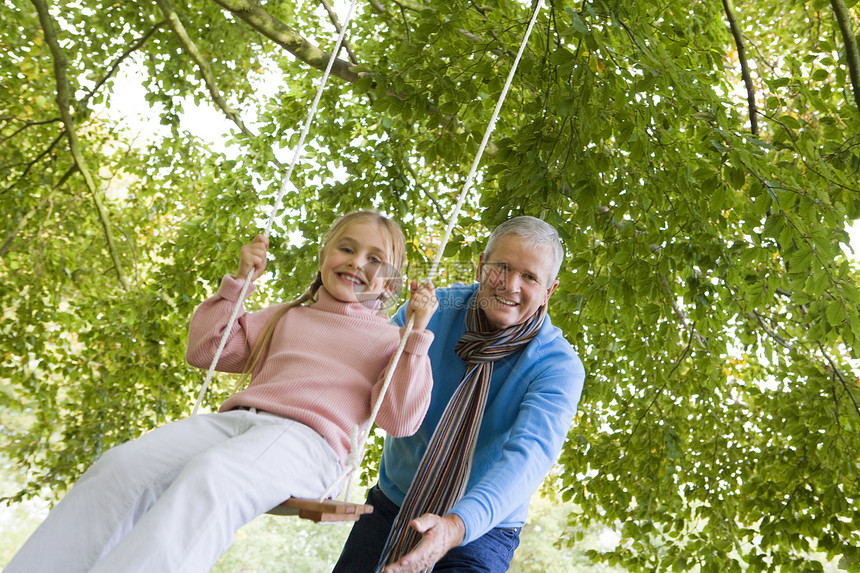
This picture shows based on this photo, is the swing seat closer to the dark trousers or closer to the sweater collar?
the dark trousers

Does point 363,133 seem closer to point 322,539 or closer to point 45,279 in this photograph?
point 45,279

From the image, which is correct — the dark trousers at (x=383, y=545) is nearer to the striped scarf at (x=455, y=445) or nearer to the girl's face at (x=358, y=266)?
the striped scarf at (x=455, y=445)

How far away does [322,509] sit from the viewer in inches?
58.0

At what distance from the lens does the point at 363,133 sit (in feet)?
15.0

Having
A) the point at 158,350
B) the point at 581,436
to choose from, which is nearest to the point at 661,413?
the point at 581,436

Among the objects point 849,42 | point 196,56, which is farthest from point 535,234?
point 196,56

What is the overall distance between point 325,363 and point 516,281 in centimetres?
50

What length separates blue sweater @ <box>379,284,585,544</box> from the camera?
5.34ft

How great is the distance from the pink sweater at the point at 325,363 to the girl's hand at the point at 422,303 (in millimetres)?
28

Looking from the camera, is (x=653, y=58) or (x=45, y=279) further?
(x=45, y=279)

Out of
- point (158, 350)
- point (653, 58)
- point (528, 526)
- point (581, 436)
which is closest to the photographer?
point (653, 58)

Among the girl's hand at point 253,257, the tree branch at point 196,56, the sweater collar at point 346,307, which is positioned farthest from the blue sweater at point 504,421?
the tree branch at point 196,56

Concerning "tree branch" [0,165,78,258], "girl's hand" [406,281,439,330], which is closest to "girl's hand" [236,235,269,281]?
"girl's hand" [406,281,439,330]

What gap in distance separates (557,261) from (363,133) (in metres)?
2.77
